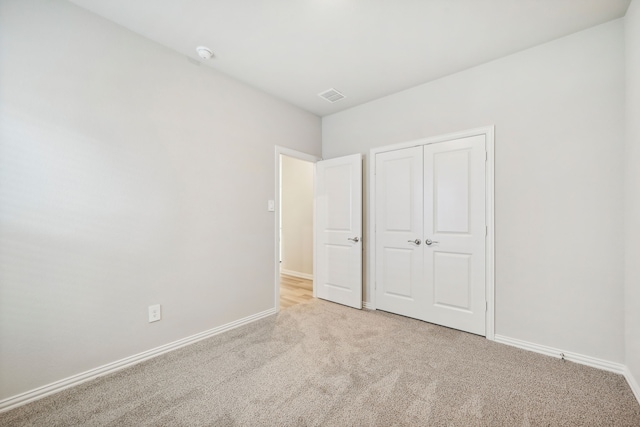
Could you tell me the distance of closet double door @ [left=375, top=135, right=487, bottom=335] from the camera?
2.55 metres

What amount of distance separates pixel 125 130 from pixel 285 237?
3.60 metres

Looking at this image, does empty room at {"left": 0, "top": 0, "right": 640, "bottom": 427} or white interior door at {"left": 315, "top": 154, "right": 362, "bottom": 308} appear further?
white interior door at {"left": 315, "top": 154, "right": 362, "bottom": 308}

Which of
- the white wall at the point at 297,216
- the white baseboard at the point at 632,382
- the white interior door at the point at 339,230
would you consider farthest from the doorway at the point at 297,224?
the white baseboard at the point at 632,382

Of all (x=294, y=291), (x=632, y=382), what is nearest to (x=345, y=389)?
(x=632, y=382)

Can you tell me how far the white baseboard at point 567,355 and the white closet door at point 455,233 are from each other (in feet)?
0.72

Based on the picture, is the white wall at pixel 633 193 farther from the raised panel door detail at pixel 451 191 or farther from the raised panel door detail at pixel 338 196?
the raised panel door detail at pixel 338 196

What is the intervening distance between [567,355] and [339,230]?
2399mm

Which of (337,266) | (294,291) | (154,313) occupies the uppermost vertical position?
(337,266)

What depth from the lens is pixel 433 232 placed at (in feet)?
9.18

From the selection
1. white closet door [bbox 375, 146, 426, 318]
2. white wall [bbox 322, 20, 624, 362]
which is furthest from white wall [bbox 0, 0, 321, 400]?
white wall [bbox 322, 20, 624, 362]

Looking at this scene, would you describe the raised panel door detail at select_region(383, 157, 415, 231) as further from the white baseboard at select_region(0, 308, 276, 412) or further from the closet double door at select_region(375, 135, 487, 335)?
the white baseboard at select_region(0, 308, 276, 412)

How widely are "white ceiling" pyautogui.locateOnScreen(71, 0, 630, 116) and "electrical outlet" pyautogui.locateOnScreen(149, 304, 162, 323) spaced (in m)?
2.24

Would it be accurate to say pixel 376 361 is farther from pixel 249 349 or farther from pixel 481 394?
pixel 249 349

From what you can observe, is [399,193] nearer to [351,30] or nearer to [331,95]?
[331,95]
